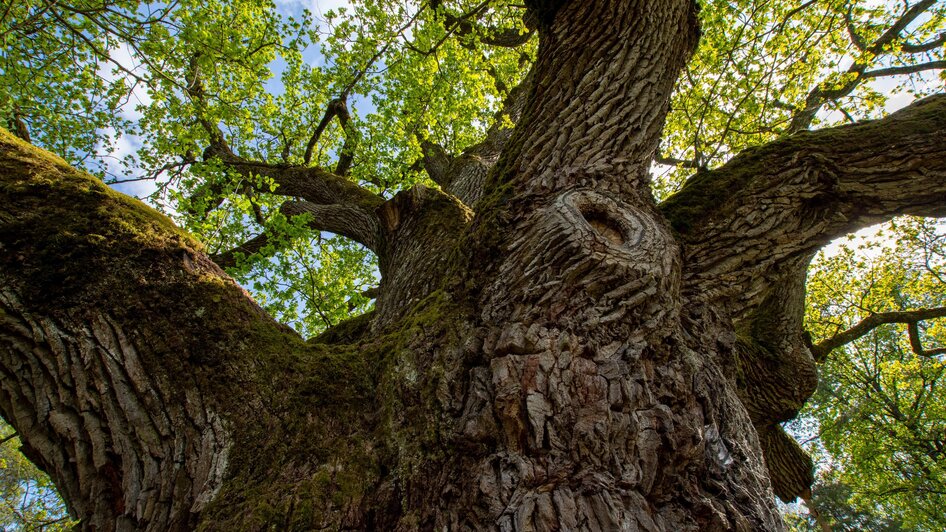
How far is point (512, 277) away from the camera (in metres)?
2.06

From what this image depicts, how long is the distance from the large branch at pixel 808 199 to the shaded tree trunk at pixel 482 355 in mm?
Answer: 13

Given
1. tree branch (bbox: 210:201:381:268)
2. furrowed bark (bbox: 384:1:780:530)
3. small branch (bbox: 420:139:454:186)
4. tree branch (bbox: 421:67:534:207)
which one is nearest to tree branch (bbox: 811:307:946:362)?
furrowed bark (bbox: 384:1:780:530)

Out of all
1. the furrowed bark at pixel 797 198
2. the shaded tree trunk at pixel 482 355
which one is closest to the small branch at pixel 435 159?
the shaded tree trunk at pixel 482 355

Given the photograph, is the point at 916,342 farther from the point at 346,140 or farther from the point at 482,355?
the point at 346,140

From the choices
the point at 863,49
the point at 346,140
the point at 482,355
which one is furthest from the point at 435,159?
the point at 863,49

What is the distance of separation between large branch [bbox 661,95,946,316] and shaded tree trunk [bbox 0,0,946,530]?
1cm

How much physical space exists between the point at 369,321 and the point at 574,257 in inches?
79.9

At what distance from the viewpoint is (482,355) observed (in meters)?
1.85

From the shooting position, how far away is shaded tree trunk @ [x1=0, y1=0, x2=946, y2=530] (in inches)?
57.5

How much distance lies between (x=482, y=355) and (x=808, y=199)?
91.8 inches

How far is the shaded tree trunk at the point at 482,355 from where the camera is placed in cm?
146

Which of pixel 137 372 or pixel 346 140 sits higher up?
pixel 346 140

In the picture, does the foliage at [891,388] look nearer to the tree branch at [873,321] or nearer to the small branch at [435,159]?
the tree branch at [873,321]

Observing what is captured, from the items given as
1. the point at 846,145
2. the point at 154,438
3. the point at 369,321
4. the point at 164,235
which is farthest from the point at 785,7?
the point at 154,438
